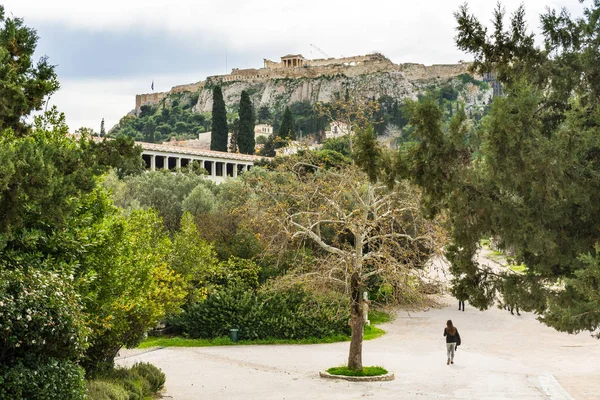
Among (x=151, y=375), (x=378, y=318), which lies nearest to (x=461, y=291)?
(x=151, y=375)

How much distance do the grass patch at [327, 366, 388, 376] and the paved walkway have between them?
1.76ft

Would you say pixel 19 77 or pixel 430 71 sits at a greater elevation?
pixel 430 71

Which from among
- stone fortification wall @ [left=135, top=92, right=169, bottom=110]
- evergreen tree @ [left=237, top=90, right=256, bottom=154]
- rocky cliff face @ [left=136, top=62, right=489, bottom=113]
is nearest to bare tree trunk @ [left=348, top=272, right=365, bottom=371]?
evergreen tree @ [left=237, top=90, right=256, bottom=154]

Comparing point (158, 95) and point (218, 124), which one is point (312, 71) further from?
point (218, 124)

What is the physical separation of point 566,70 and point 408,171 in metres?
3.30

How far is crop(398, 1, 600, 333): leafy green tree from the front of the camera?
33.3ft

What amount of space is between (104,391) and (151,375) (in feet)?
10.2

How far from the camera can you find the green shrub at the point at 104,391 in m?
13.3

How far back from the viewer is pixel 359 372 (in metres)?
20.0

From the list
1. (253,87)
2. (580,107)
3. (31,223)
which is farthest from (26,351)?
(253,87)

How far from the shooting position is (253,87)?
560 feet

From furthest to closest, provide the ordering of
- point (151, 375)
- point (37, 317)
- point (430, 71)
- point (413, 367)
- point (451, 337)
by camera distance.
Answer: point (430, 71) → point (413, 367) → point (451, 337) → point (151, 375) → point (37, 317)

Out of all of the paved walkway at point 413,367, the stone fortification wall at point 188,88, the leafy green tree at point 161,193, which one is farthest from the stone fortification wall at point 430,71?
the paved walkway at point 413,367

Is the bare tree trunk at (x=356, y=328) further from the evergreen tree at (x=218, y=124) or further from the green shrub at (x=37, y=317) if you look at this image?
the evergreen tree at (x=218, y=124)
